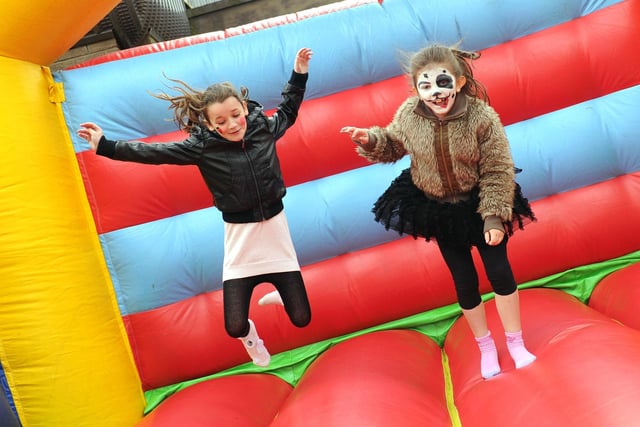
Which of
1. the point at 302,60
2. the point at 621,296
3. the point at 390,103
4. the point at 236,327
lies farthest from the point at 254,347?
the point at 621,296

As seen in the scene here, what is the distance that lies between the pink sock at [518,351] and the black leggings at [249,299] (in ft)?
1.89

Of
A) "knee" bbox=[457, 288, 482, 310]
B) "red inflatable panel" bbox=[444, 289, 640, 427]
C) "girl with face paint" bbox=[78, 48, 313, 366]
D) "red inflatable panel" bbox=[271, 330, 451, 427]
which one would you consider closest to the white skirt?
"girl with face paint" bbox=[78, 48, 313, 366]

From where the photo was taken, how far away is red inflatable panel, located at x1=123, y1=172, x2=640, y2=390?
216cm

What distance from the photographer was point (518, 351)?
5.18 feet

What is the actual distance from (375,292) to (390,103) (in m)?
0.73

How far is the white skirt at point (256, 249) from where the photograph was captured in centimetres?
172

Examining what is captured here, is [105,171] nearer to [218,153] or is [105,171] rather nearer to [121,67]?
[121,67]

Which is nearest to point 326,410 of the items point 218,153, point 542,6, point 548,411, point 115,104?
point 548,411

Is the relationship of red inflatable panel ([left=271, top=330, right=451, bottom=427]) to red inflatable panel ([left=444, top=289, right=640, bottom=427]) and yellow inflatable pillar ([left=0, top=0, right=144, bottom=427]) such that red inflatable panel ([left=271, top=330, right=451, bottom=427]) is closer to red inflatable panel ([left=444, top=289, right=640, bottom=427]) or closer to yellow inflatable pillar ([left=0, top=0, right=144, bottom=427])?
red inflatable panel ([left=444, top=289, right=640, bottom=427])

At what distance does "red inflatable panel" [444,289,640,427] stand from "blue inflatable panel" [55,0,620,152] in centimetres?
109

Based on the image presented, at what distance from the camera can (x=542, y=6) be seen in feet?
7.31

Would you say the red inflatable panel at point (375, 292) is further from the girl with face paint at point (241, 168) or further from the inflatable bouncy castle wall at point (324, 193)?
the girl with face paint at point (241, 168)

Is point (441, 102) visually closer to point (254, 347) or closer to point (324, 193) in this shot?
point (324, 193)

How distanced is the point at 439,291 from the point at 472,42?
964 millimetres
